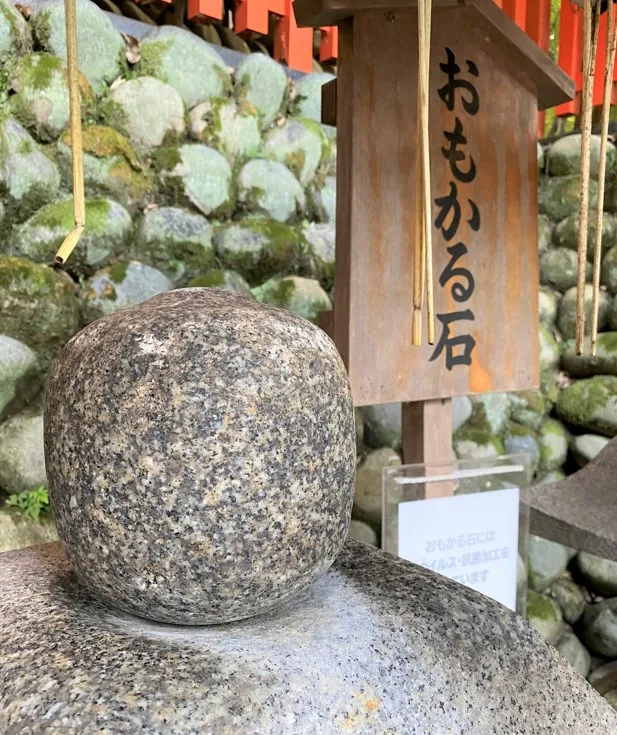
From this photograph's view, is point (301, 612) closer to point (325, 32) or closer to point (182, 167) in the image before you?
point (182, 167)

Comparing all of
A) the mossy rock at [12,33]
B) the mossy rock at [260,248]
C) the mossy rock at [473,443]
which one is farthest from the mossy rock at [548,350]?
the mossy rock at [12,33]

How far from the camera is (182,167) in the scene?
2818 millimetres

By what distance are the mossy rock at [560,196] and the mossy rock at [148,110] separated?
2.34 metres

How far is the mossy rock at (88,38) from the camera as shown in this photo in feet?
8.14

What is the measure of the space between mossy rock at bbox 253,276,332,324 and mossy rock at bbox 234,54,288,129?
2.59ft

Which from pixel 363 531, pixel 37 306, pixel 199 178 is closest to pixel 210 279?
pixel 199 178

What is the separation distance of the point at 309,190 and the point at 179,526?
8.52ft

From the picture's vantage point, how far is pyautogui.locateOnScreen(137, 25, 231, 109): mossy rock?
2744 millimetres

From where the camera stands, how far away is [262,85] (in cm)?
305

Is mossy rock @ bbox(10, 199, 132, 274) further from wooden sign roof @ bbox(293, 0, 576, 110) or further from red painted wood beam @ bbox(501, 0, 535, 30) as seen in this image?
red painted wood beam @ bbox(501, 0, 535, 30)

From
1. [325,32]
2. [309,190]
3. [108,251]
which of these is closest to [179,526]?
[108,251]

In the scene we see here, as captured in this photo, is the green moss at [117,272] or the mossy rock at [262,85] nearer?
the green moss at [117,272]

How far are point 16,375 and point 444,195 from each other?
5.22 ft

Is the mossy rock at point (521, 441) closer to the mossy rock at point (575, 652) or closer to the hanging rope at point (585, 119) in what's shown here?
the mossy rock at point (575, 652)
